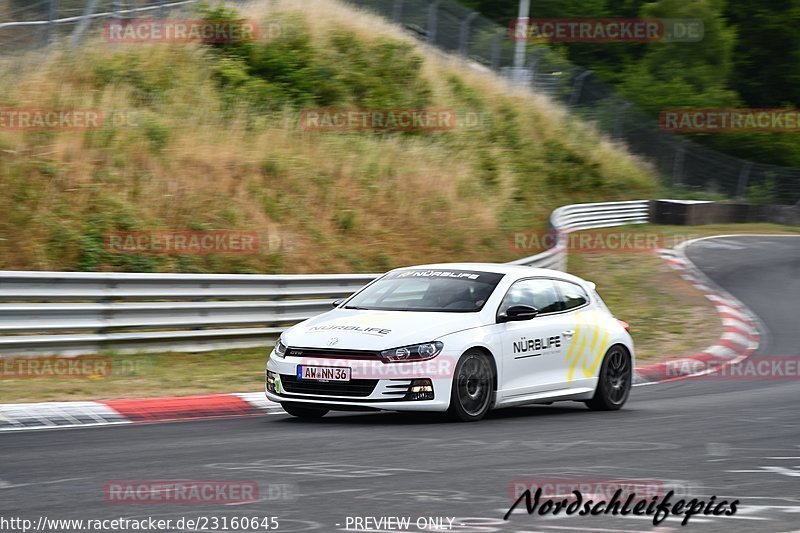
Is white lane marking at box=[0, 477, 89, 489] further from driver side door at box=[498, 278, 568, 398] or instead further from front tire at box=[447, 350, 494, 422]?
driver side door at box=[498, 278, 568, 398]

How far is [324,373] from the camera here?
9.80 meters

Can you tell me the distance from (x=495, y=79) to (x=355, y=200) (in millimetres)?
18747

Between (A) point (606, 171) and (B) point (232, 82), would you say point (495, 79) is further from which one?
(B) point (232, 82)

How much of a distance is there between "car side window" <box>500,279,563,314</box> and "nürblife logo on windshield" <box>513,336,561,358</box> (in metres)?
0.30

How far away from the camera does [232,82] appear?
2723cm

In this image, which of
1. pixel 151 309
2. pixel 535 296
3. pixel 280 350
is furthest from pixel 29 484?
pixel 151 309

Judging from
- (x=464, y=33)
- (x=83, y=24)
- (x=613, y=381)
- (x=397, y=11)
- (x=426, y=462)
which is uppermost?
(x=397, y=11)

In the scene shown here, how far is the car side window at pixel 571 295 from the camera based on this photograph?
38.0ft

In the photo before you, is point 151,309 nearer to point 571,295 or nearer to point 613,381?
point 571,295

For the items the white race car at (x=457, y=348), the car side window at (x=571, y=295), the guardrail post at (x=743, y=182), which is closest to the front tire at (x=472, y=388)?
the white race car at (x=457, y=348)

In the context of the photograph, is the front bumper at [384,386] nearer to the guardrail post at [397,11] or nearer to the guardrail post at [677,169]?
the guardrail post at [397,11]

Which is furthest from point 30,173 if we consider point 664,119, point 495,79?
point 664,119

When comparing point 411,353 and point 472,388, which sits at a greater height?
point 411,353

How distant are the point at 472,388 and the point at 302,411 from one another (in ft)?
4.95
